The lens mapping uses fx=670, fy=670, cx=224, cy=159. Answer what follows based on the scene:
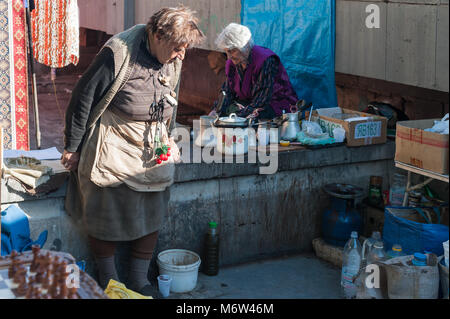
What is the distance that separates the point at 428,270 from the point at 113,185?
2.07 meters

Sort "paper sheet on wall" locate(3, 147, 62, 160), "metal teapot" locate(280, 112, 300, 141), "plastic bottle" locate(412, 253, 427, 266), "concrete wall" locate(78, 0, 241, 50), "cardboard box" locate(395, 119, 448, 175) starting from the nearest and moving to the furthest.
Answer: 1. "cardboard box" locate(395, 119, 448, 175)
2. "plastic bottle" locate(412, 253, 427, 266)
3. "paper sheet on wall" locate(3, 147, 62, 160)
4. "metal teapot" locate(280, 112, 300, 141)
5. "concrete wall" locate(78, 0, 241, 50)

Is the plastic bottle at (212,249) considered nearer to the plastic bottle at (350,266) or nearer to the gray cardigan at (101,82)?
the plastic bottle at (350,266)

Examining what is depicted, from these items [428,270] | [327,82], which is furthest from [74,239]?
[327,82]

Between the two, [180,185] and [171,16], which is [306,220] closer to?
[180,185]

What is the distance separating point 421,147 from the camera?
432 centimetres

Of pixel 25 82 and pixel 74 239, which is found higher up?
pixel 25 82

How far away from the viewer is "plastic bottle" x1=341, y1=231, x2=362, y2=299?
15.6 feet

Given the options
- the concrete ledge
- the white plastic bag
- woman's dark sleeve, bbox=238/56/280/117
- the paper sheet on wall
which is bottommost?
the concrete ledge

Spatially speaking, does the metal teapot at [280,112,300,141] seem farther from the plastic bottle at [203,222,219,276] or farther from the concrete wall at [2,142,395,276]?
the plastic bottle at [203,222,219,276]

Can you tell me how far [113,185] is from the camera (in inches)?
169

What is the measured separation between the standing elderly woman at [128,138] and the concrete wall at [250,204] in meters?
0.26

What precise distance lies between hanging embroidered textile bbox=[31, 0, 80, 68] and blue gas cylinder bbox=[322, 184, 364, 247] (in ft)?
10.6

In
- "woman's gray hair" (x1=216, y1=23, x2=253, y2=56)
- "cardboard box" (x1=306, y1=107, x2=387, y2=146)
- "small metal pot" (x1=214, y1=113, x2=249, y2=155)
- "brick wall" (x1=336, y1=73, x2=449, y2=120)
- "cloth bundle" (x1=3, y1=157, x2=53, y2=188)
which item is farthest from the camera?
"brick wall" (x1=336, y1=73, x2=449, y2=120)

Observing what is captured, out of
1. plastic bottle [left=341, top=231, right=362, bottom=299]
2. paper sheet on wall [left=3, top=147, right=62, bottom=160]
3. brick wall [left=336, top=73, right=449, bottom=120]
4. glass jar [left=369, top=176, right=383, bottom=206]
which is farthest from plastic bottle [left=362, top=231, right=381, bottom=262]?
paper sheet on wall [left=3, top=147, right=62, bottom=160]
